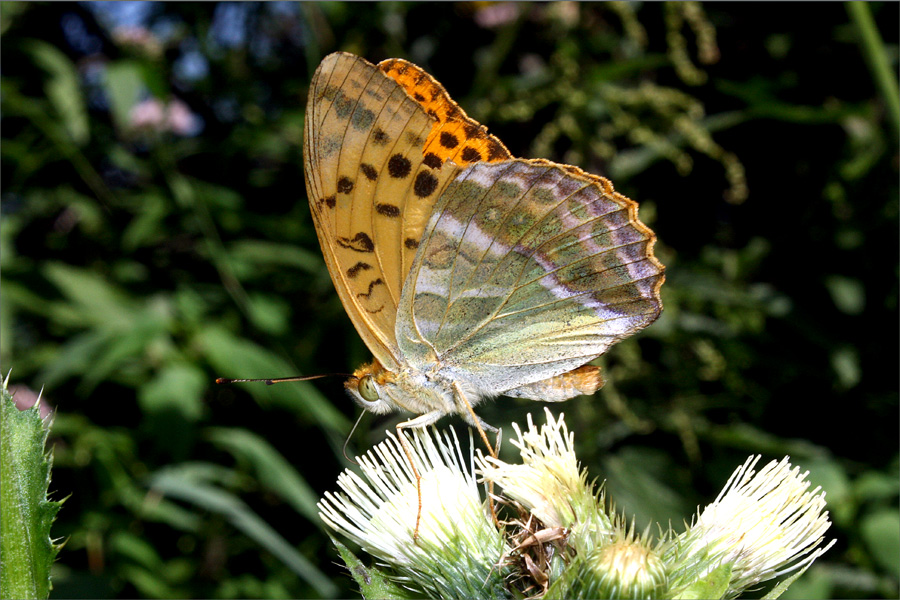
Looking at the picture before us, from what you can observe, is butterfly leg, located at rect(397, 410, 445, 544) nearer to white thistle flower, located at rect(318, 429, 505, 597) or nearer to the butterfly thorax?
white thistle flower, located at rect(318, 429, 505, 597)

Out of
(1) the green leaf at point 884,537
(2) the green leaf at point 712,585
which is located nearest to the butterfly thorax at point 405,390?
(2) the green leaf at point 712,585

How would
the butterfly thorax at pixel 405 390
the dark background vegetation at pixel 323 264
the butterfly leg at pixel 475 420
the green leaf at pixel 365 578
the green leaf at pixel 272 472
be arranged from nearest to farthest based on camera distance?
1. the green leaf at pixel 365 578
2. the butterfly leg at pixel 475 420
3. the butterfly thorax at pixel 405 390
4. the dark background vegetation at pixel 323 264
5. the green leaf at pixel 272 472

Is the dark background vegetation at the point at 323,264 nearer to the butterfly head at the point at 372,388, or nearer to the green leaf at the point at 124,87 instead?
the green leaf at the point at 124,87

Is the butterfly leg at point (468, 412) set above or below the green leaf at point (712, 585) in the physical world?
below

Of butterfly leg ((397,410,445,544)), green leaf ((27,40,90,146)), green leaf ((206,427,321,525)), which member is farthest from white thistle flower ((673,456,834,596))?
green leaf ((27,40,90,146))

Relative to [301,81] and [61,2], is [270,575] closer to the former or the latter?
[301,81]

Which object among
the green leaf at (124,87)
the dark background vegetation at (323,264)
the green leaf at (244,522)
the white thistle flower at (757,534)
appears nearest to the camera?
the white thistle flower at (757,534)

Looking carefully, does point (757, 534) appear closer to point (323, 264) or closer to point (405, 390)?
point (405, 390)
